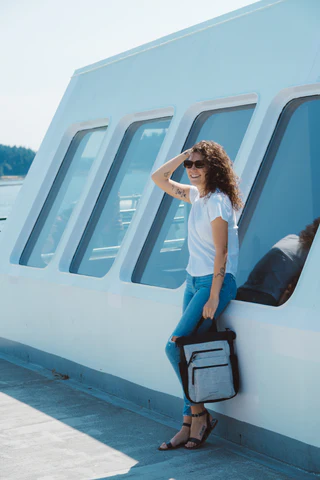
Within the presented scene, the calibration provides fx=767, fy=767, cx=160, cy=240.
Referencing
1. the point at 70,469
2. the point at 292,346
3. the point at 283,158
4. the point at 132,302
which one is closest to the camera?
the point at 292,346

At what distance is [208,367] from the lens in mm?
4809

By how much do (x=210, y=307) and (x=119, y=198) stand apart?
2.49m

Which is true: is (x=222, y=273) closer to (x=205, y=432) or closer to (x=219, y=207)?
(x=219, y=207)

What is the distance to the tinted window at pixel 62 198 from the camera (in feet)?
25.0

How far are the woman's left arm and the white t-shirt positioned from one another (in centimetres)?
5

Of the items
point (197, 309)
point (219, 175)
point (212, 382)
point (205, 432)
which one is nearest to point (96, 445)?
point (205, 432)

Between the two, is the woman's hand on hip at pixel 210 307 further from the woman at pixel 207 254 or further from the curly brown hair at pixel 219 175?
the curly brown hair at pixel 219 175

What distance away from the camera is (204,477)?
4559 millimetres

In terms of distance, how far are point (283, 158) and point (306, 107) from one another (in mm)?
375

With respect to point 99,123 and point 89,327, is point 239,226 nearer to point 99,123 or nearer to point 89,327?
point 89,327

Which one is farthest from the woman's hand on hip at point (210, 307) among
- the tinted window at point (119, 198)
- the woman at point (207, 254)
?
the tinted window at point (119, 198)

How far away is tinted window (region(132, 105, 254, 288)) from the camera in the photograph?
5.82 meters

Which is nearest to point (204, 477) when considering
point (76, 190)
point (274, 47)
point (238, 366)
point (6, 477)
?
point (238, 366)

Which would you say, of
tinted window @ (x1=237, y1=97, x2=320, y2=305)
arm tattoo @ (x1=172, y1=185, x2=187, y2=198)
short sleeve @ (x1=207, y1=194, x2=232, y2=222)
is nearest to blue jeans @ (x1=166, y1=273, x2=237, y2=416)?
tinted window @ (x1=237, y1=97, x2=320, y2=305)
